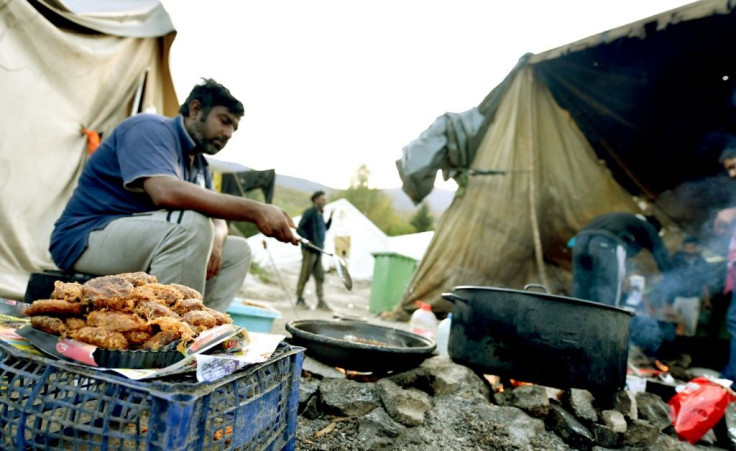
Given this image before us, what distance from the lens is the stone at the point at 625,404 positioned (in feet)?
6.90

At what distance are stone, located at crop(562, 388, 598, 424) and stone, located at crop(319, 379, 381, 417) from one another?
3.28ft

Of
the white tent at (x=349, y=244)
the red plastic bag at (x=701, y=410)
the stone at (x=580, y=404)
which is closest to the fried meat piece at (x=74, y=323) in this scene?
the stone at (x=580, y=404)

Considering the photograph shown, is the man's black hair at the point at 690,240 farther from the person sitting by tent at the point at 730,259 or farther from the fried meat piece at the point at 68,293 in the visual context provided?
the fried meat piece at the point at 68,293

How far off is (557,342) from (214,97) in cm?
232

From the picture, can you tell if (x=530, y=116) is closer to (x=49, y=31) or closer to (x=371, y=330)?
(x=371, y=330)

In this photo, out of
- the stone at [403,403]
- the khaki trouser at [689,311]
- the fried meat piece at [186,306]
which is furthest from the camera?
the khaki trouser at [689,311]

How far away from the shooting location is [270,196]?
10352 millimetres

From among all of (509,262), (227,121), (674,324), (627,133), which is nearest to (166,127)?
(227,121)

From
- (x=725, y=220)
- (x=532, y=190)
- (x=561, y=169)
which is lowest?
(x=725, y=220)

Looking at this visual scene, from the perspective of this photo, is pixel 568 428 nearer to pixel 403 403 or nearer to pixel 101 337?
pixel 403 403

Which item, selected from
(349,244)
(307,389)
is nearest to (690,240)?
(307,389)

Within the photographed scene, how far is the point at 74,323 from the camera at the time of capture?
98cm

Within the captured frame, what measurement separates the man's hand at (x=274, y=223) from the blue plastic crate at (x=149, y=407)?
1.03m

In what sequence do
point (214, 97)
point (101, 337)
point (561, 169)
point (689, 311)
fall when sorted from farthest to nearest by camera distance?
1. point (561, 169)
2. point (689, 311)
3. point (214, 97)
4. point (101, 337)
